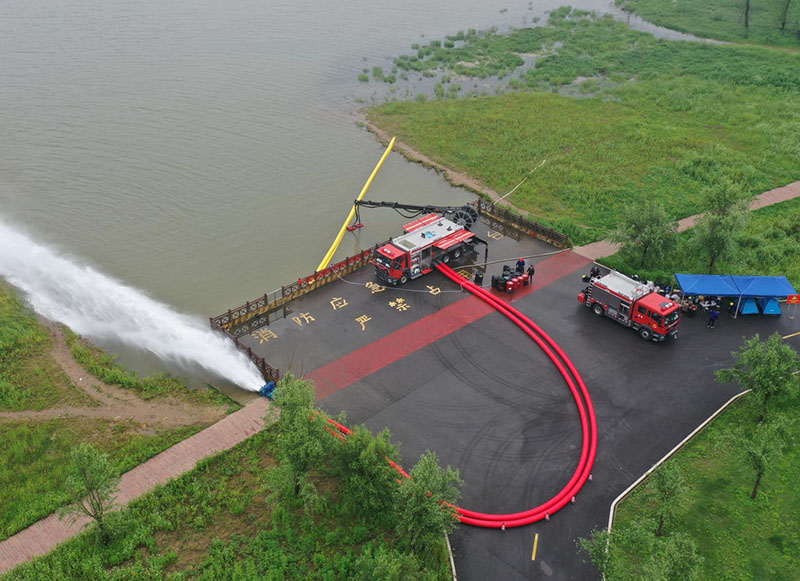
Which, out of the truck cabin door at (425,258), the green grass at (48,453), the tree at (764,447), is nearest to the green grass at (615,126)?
the truck cabin door at (425,258)

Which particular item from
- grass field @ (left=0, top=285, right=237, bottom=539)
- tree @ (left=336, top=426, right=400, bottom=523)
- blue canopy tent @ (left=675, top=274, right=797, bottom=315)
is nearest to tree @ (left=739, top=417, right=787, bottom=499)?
blue canopy tent @ (left=675, top=274, right=797, bottom=315)

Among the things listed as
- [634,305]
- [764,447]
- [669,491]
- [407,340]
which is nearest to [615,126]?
[634,305]

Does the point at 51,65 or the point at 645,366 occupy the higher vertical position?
the point at 51,65

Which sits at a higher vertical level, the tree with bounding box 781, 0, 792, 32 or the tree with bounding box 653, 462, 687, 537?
the tree with bounding box 781, 0, 792, 32

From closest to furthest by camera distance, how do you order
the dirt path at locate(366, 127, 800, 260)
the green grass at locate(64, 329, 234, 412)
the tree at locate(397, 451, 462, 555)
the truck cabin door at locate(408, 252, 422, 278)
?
1. the tree at locate(397, 451, 462, 555)
2. the green grass at locate(64, 329, 234, 412)
3. the truck cabin door at locate(408, 252, 422, 278)
4. the dirt path at locate(366, 127, 800, 260)

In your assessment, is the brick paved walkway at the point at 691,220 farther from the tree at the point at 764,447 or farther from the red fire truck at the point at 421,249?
the tree at the point at 764,447

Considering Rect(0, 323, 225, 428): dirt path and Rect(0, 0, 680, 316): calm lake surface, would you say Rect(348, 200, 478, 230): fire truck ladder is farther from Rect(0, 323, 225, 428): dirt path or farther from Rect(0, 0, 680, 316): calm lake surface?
Rect(0, 323, 225, 428): dirt path

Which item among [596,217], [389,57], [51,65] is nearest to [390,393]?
[596,217]

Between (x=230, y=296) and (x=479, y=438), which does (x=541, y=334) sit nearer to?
(x=479, y=438)

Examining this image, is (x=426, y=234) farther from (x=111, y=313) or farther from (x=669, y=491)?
(x=669, y=491)
